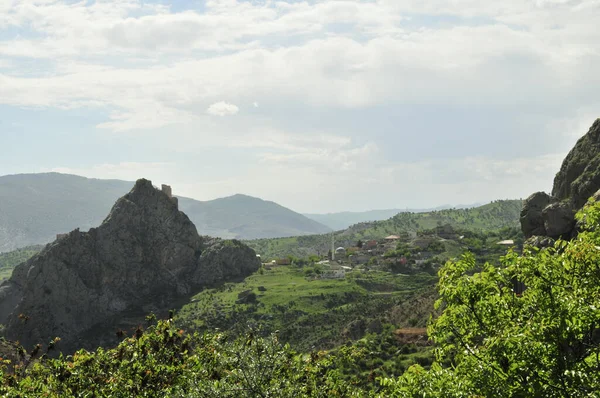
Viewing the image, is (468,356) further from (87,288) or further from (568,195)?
(87,288)

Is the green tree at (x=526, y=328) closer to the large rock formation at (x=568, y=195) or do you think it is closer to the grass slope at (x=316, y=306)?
the large rock formation at (x=568, y=195)

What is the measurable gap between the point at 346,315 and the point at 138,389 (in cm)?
12235

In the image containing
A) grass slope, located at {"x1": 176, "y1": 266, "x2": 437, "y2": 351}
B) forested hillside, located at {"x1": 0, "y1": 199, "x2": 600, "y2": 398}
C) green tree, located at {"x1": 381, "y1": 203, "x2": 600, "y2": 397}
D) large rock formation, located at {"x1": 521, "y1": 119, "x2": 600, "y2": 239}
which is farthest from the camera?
grass slope, located at {"x1": 176, "y1": 266, "x2": 437, "y2": 351}

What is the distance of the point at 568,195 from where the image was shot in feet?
312

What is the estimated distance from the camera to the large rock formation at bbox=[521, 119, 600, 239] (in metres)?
79.4

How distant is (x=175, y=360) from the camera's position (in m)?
28.6

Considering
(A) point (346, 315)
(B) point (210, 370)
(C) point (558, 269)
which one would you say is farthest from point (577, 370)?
(A) point (346, 315)

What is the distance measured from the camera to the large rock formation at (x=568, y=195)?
79375mm

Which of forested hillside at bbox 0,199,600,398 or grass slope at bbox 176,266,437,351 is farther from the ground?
forested hillside at bbox 0,199,600,398

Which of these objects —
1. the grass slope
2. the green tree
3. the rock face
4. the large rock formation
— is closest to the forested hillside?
the green tree

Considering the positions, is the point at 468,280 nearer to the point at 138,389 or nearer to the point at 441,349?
the point at 441,349

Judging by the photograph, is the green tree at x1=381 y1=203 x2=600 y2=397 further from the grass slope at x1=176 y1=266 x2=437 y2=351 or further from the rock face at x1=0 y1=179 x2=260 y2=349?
the rock face at x1=0 y1=179 x2=260 y2=349

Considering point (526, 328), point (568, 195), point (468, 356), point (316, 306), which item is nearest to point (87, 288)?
point (316, 306)

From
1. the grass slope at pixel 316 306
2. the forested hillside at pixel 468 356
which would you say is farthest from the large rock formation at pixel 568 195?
the forested hillside at pixel 468 356
